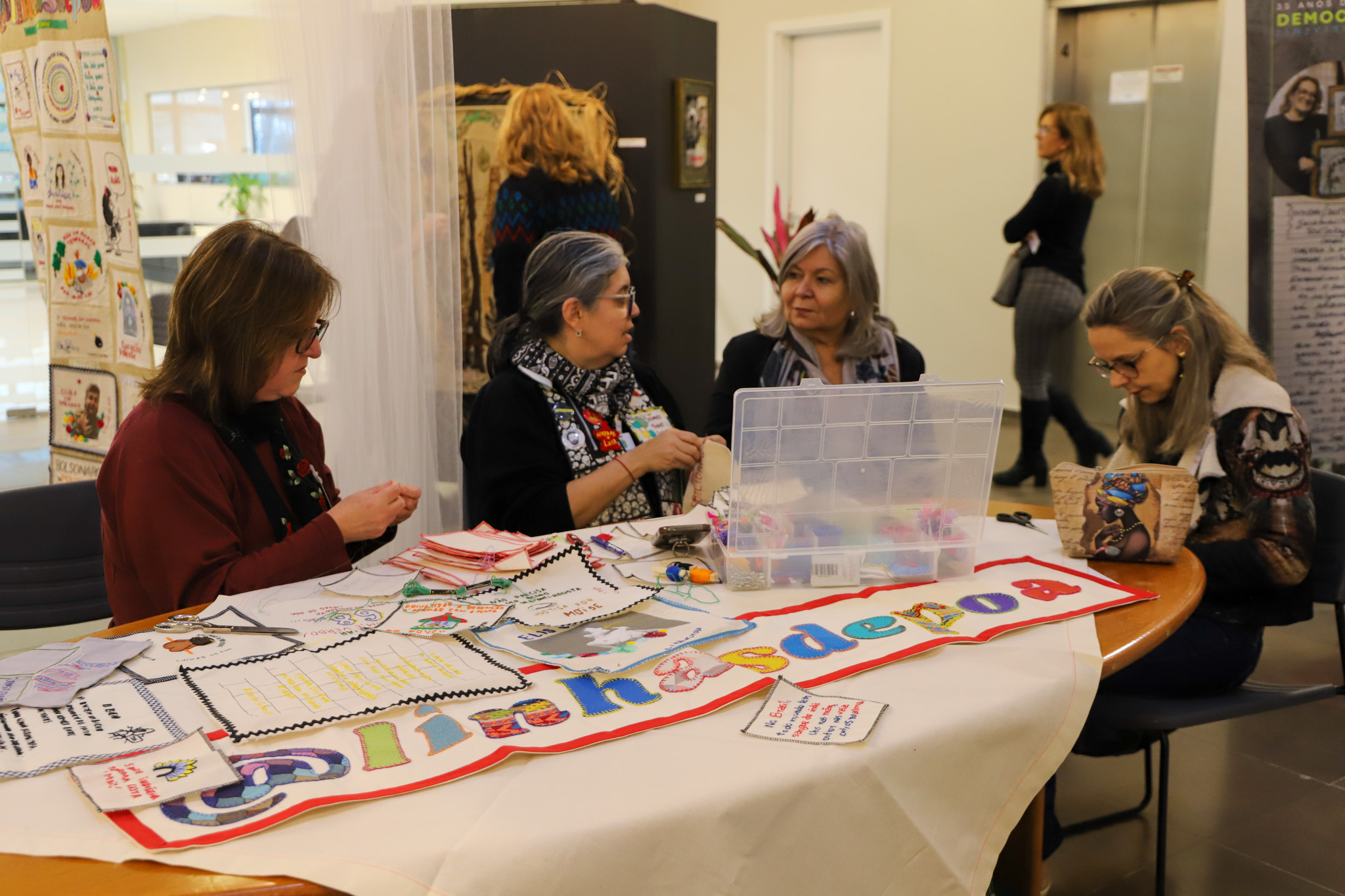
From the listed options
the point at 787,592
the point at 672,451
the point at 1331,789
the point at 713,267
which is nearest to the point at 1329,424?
the point at 1331,789

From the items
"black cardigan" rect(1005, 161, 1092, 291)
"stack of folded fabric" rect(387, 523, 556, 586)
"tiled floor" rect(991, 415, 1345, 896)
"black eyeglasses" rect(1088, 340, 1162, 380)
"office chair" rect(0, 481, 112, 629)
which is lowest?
"tiled floor" rect(991, 415, 1345, 896)

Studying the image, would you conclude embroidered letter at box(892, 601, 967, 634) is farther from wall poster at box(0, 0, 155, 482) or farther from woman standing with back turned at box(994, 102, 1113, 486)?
woman standing with back turned at box(994, 102, 1113, 486)

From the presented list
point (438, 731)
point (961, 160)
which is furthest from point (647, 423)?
point (961, 160)

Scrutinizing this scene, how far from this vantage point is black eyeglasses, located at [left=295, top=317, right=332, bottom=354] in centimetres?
187

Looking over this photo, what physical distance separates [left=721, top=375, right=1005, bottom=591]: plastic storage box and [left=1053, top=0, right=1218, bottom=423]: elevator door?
4.38 m

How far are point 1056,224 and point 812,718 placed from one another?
4.29m

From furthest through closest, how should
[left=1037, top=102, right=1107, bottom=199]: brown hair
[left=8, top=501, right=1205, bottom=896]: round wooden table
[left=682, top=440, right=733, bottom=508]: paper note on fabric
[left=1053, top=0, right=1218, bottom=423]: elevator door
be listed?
1. [left=1053, top=0, right=1218, bottom=423]: elevator door
2. [left=1037, top=102, right=1107, bottom=199]: brown hair
3. [left=682, top=440, right=733, bottom=508]: paper note on fabric
4. [left=8, top=501, right=1205, bottom=896]: round wooden table

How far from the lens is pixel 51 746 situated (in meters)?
1.21

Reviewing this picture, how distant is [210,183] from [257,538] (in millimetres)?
2432

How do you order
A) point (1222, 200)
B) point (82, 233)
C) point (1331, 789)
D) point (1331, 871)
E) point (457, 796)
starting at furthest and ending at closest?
point (1222, 200), point (82, 233), point (1331, 789), point (1331, 871), point (457, 796)

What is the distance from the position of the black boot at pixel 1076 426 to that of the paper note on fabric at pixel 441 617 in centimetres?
410

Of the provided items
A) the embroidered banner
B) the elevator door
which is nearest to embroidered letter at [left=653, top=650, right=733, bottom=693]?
the embroidered banner

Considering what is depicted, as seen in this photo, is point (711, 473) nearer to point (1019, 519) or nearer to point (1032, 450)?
point (1019, 519)

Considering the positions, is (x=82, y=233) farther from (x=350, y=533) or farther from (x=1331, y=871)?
(x=1331, y=871)
